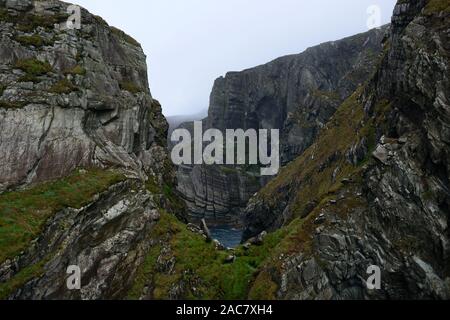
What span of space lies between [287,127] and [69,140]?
488 feet

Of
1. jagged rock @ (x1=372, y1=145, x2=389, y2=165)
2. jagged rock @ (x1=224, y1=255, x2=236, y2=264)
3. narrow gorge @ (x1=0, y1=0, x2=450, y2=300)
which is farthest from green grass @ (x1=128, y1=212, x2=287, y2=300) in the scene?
jagged rock @ (x1=372, y1=145, x2=389, y2=165)

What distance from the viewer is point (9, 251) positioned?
1228 inches

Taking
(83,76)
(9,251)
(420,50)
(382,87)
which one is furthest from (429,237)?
A: (83,76)

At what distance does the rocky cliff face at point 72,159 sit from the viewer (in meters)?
33.2

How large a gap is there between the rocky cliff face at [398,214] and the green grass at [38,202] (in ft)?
57.0

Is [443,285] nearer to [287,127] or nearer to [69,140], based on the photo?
[69,140]

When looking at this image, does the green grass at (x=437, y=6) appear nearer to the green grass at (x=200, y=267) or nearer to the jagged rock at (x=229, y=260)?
the green grass at (x=200, y=267)

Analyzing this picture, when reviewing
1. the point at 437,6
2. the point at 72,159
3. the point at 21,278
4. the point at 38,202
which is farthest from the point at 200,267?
the point at 437,6

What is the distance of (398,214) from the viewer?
3684cm

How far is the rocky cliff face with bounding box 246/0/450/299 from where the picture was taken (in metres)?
34.3

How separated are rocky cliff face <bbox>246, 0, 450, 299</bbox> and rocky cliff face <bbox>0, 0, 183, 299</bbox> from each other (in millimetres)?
13339

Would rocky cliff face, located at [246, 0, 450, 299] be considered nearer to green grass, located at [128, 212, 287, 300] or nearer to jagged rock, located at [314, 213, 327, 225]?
jagged rock, located at [314, 213, 327, 225]

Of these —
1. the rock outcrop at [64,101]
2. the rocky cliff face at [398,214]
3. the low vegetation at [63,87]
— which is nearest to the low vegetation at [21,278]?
the rock outcrop at [64,101]

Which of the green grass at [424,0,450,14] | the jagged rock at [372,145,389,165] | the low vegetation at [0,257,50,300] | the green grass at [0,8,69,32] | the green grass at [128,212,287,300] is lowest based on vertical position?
the green grass at [128,212,287,300]
